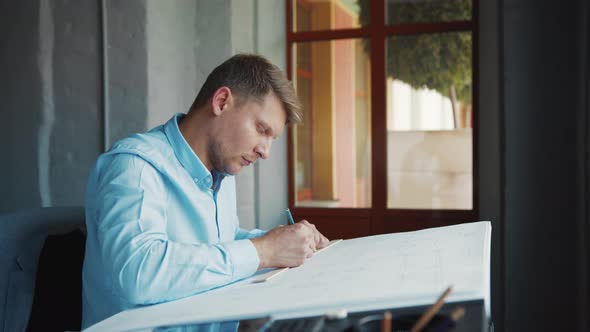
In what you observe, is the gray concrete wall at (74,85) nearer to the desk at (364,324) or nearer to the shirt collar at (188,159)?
the shirt collar at (188,159)

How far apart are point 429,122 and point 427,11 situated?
75 cm

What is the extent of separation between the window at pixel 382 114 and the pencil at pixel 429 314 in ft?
10.6

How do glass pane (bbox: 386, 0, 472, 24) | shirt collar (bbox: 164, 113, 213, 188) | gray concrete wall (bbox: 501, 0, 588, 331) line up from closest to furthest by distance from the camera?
shirt collar (bbox: 164, 113, 213, 188)
gray concrete wall (bbox: 501, 0, 588, 331)
glass pane (bbox: 386, 0, 472, 24)

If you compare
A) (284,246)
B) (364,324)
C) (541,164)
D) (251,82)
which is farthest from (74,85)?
(364,324)

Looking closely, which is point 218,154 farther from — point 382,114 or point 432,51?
point 432,51

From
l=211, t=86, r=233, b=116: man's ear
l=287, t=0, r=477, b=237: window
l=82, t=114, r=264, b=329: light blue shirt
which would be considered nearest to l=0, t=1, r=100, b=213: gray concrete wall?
l=287, t=0, r=477, b=237: window

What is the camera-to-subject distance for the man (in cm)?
106

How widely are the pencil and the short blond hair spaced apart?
2.83ft

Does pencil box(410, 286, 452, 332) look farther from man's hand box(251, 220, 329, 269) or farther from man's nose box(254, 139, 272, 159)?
man's nose box(254, 139, 272, 159)

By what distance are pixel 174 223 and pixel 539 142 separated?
2.27 metres

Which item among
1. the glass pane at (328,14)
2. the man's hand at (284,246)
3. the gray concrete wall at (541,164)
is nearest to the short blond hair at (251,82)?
the man's hand at (284,246)

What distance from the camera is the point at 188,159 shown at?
1415 mm

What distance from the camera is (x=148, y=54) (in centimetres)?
332

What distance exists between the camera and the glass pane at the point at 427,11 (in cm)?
379
